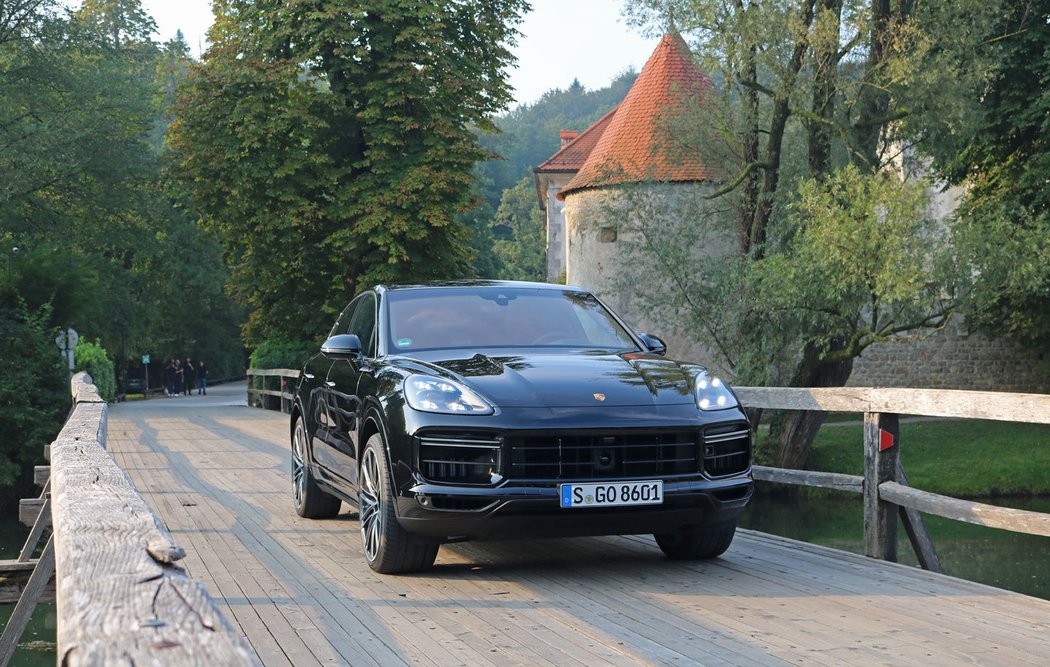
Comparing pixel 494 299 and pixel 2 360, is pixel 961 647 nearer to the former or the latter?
pixel 494 299

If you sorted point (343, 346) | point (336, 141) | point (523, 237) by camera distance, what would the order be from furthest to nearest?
point (523, 237) < point (336, 141) < point (343, 346)

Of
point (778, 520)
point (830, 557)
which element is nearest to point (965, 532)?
point (778, 520)

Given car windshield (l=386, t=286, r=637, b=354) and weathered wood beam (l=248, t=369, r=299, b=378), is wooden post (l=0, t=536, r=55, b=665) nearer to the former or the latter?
car windshield (l=386, t=286, r=637, b=354)

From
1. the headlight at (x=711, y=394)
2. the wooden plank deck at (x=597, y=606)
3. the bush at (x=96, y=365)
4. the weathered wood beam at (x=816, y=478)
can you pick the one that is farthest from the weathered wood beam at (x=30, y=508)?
the bush at (x=96, y=365)

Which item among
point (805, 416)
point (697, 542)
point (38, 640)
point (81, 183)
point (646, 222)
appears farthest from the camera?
point (81, 183)

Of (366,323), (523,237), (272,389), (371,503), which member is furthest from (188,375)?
(371,503)

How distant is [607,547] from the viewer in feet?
26.5

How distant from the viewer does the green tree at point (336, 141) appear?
28.6m

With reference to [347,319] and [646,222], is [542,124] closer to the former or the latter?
[646,222]

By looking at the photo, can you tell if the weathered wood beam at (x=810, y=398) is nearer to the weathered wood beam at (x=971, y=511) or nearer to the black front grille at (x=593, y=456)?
the weathered wood beam at (x=971, y=511)

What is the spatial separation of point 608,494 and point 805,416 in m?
19.1

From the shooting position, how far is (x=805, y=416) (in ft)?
81.9

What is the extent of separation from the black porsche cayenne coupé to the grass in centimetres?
2163

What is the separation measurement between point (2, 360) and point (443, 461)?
2786 centimetres
